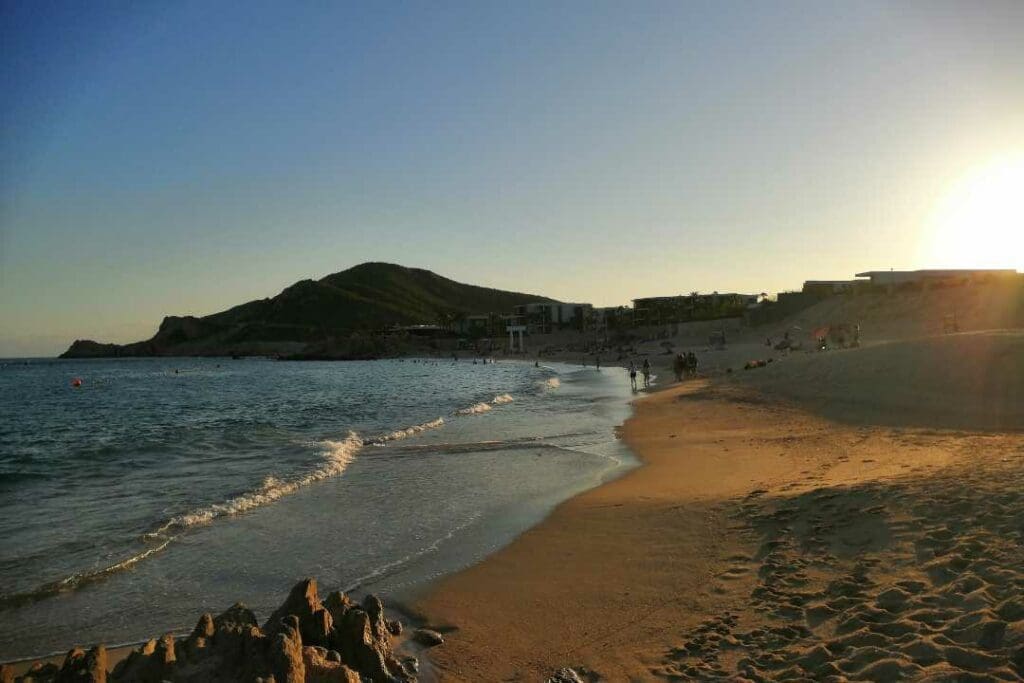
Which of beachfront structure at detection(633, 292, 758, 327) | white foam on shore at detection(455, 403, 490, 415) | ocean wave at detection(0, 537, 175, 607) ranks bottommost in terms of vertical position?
ocean wave at detection(0, 537, 175, 607)

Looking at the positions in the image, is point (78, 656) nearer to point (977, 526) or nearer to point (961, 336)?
point (977, 526)

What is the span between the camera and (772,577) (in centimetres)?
660

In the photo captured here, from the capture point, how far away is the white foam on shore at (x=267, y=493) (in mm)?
11158

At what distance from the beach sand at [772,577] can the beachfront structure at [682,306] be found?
99.3m

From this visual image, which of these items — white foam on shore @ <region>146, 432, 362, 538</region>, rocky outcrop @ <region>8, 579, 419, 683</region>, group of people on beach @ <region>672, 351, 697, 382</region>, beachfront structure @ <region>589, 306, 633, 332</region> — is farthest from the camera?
beachfront structure @ <region>589, 306, 633, 332</region>

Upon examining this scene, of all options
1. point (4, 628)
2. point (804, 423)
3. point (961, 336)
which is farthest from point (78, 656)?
point (961, 336)

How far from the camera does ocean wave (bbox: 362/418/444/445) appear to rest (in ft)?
70.2

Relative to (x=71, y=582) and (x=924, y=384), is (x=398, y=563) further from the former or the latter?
(x=924, y=384)

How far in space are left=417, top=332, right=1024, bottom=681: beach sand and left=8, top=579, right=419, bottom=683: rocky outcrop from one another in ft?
2.61

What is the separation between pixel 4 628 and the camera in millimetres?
7051

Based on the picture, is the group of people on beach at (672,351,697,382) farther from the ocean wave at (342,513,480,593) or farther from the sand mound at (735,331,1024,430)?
the ocean wave at (342,513,480,593)

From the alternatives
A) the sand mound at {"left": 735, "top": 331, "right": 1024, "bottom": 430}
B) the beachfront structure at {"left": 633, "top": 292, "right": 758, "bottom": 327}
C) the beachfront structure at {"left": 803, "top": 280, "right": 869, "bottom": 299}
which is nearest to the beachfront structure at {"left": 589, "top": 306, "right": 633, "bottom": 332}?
the beachfront structure at {"left": 633, "top": 292, "right": 758, "bottom": 327}

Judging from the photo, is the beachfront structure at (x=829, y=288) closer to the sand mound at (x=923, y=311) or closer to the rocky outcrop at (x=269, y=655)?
the sand mound at (x=923, y=311)

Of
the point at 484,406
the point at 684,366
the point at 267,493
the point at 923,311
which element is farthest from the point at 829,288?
the point at 267,493
